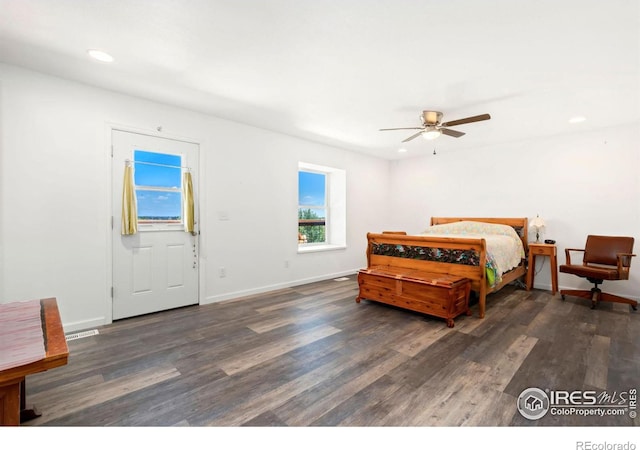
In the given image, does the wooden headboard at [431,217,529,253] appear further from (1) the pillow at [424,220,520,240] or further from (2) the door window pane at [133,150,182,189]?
(2) the door window pane at [133,150,182,189]

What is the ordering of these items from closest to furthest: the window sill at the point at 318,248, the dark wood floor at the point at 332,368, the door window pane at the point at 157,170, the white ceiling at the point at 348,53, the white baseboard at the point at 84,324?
the dark wood floor at the point at 332,368, the white ceiling at the point at 348,53, the white baseboard at the point at 84,324, the door window pane at the point at 157,170, the window sill at the point at 318,248

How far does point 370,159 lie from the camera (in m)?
6.18

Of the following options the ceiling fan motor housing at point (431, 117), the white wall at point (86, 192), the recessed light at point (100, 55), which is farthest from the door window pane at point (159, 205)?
the ceiling fan motor housing at point (431, 117)

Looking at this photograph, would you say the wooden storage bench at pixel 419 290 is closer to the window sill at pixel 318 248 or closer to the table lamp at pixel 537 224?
the window sill at pixel 318 248

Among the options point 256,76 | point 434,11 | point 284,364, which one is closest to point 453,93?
point 434,11

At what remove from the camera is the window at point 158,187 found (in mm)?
3320

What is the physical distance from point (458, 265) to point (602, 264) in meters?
2.22

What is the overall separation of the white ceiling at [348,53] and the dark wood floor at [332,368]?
2.40 meters

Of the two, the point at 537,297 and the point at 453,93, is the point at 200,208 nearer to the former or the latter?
the point at 453,93

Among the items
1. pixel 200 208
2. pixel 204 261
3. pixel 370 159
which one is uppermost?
pixel 370 159

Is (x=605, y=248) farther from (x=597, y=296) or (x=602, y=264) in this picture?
(x=597, y=296)

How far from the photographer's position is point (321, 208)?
231 inches
